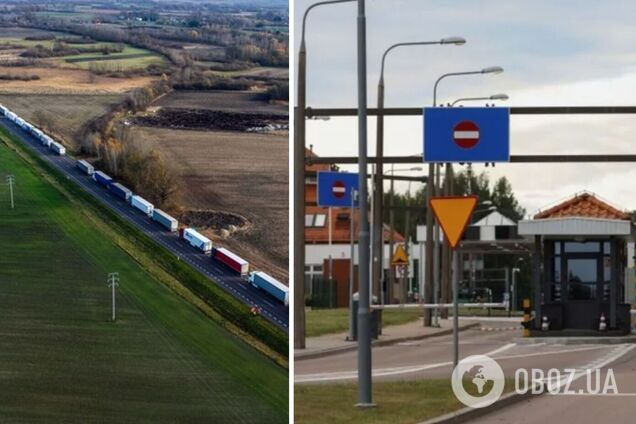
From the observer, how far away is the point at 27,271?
54.3 feet

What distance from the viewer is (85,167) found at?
17.6 metres

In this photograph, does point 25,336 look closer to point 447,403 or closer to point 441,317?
point 447,403

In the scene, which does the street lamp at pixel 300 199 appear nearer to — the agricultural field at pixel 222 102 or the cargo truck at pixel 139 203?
the agricultural field at pixel 222 102

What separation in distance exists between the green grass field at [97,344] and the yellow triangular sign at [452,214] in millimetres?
8081

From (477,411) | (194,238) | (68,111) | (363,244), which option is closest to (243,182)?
(194,238)

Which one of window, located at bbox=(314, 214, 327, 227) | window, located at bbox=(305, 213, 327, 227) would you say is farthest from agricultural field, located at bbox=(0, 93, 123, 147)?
window, located at bbox=(314, 214, 327, 227)

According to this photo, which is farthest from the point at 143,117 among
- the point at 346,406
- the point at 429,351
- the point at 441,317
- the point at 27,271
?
the point at 441,317

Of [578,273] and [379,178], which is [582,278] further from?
[379,178]

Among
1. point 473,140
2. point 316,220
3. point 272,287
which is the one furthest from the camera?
point 316,220

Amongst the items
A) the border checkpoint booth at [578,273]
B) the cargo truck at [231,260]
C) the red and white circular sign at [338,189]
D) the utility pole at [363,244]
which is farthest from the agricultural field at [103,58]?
the border checkpoint booth at [578,273]

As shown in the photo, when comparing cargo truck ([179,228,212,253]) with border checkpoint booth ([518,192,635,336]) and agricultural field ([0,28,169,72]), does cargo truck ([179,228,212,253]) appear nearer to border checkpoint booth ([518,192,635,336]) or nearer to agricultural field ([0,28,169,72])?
agricultural field ([0,28,169,72])

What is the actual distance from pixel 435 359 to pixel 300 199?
5007mm

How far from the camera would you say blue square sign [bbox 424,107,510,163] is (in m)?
33.2

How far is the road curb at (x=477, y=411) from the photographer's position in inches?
784
